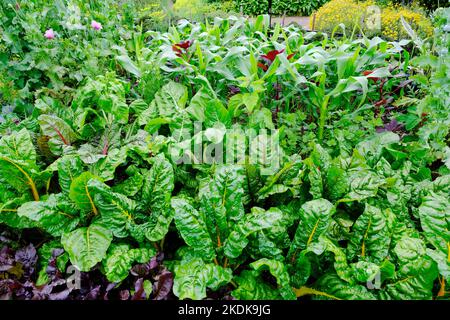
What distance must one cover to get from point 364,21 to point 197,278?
5.00 metres

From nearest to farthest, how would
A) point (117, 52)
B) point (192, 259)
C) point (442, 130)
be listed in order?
point (192, 259) < point (442, 130) < point (117, 52)

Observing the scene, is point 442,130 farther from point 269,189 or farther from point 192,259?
point 192,259

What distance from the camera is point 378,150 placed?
2.09m

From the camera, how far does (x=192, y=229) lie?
62.4 inches

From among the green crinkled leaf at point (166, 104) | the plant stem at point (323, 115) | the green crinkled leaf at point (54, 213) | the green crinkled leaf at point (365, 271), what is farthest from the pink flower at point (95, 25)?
the green crinkled leaf at point (365, 271)

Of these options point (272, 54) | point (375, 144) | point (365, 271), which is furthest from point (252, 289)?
point (272, 54)

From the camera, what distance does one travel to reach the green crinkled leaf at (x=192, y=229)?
5.18 ft

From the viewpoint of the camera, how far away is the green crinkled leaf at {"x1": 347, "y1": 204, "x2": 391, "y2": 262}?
1.61 m

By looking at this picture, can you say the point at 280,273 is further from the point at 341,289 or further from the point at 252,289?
the point at 341,289

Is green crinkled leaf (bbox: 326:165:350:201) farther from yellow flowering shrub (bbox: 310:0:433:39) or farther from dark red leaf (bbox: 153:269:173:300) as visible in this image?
yellow flowering shrub (bbox: 310:0:433:39)

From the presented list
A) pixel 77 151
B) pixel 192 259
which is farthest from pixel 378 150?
pixel 77 151

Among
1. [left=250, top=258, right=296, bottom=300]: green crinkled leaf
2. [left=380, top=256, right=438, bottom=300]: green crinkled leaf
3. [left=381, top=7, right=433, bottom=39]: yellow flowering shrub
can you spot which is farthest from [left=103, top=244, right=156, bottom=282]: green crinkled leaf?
[left=381, top=7, right=433, bottom=39]: yellow flowering shrub
